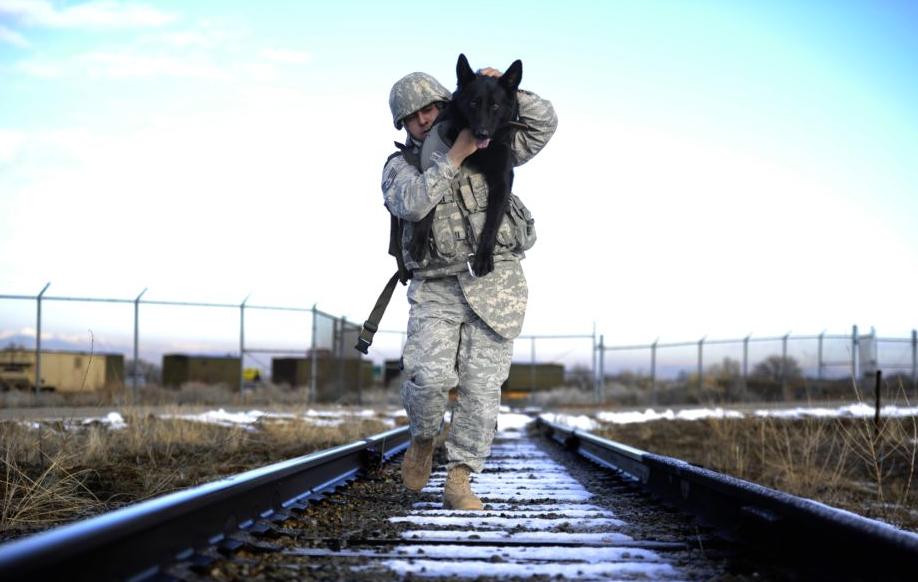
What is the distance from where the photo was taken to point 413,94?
12.7 feet

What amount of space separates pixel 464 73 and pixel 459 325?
1095mm

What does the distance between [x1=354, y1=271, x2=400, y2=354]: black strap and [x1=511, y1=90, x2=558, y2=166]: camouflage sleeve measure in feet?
2.67

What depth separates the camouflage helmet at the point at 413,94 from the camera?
12.7 feet

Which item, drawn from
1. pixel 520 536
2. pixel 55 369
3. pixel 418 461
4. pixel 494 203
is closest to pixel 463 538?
pixel 520 536

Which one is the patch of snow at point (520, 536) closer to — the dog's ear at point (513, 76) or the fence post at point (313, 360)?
the dog's ear at point (513, 76)

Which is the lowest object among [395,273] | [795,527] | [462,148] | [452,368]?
[795,527]

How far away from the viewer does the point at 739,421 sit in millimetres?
13180

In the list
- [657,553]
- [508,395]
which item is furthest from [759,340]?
[657,553]

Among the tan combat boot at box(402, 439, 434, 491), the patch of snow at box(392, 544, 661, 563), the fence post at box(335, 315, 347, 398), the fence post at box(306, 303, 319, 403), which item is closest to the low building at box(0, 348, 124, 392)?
the fence post at box(306, 303, 319, 403)

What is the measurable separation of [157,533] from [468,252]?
2031 millimetres

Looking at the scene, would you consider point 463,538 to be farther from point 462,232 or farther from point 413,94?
point 413,94

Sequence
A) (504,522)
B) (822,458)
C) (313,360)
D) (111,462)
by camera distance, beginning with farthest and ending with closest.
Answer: (313,360)
(822,458)
(111,462)
(504,522)

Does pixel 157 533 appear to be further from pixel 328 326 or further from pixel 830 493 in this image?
pixel 328 326

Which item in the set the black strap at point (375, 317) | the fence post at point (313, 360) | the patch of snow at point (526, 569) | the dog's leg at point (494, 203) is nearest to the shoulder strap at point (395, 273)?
the black strap at point (375, 317)
